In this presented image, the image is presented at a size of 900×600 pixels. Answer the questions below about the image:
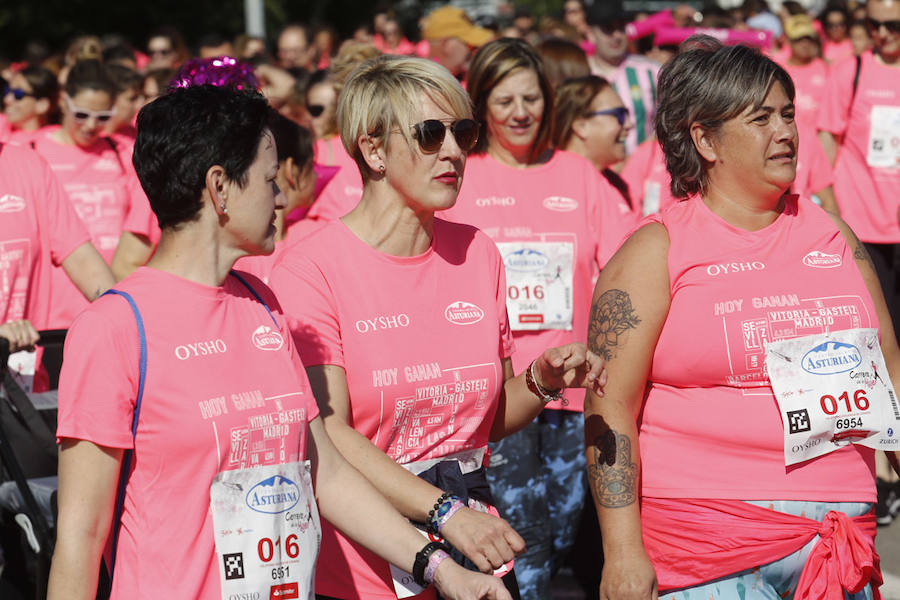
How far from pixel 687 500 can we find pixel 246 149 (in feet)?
4.86

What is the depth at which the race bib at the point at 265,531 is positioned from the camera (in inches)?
103

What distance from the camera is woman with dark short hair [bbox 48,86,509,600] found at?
2496 millimetres

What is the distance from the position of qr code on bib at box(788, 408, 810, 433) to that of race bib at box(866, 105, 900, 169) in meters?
4.96

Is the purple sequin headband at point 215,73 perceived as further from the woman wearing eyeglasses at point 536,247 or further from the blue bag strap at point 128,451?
the woman wearing eyeglasses at point 536,247

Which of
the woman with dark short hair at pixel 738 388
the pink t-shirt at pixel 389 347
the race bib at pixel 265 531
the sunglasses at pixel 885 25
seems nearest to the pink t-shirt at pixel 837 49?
the sunglasses at pixel 885 25

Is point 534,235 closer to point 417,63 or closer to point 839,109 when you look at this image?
point 417,63

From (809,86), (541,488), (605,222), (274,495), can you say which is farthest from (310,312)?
(809,86)

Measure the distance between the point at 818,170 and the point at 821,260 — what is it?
4.11 m

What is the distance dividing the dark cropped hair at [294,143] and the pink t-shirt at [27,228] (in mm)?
833

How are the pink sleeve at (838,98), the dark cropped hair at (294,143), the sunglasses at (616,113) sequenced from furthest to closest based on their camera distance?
the pink sleeve at (838,98) → the sunglasses at (616,113) → the dark cropped hair at (294,143)

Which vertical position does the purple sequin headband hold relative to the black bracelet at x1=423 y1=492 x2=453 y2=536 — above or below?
above

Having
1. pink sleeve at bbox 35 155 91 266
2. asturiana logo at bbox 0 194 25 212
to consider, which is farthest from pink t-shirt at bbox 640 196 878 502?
asturiana logo at bbox 0 194 25 212

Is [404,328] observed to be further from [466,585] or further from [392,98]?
[466,585]

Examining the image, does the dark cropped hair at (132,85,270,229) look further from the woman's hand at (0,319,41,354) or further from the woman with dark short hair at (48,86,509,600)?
the woman's hand at (0,319,41,354)
